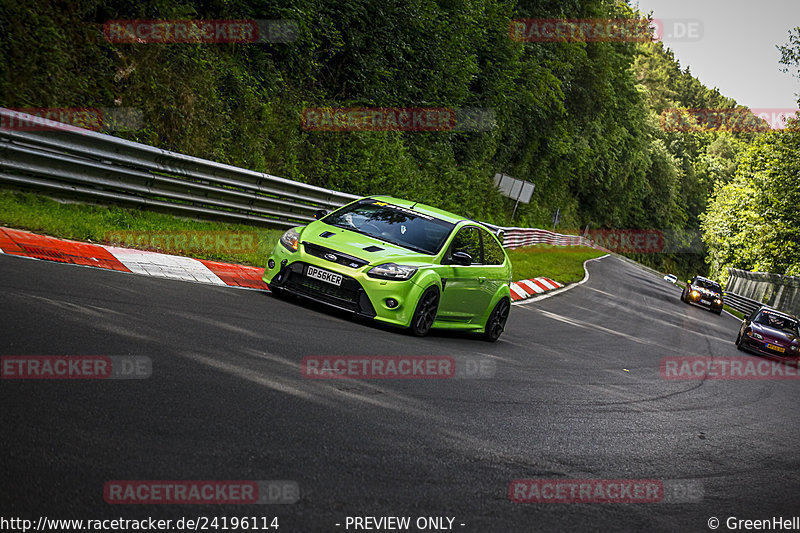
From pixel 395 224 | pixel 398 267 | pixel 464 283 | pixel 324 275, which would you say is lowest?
pixel 324 275

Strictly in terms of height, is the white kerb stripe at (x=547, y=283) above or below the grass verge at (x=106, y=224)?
below

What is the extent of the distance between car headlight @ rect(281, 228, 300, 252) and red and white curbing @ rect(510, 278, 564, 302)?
9796 mm

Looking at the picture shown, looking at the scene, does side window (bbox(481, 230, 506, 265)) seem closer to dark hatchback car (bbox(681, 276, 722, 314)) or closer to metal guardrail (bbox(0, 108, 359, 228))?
metal guardrail (bbox(0, 108, 359, 228))

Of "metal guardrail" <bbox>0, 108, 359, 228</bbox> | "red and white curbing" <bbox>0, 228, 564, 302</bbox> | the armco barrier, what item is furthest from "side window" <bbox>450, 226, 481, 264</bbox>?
the armco barrier

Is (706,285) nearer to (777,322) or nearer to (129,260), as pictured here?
(777,322)

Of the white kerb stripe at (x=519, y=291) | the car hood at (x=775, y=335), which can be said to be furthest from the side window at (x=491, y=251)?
the car hood at (x=775, y=335)

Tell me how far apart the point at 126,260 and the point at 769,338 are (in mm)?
15696

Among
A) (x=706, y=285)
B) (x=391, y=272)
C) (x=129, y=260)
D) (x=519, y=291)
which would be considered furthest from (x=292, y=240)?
(x=706, y=285)

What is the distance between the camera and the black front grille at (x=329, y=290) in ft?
30.9

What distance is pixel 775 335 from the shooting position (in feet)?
65.0

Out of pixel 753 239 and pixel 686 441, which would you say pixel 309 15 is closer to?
pixel 686 441

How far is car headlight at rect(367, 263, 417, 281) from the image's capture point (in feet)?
30.8

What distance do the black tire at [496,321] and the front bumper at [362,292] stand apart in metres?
2.25

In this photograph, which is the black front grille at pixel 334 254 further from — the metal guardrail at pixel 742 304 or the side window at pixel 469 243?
the metal guardrail at pixel 742 304
